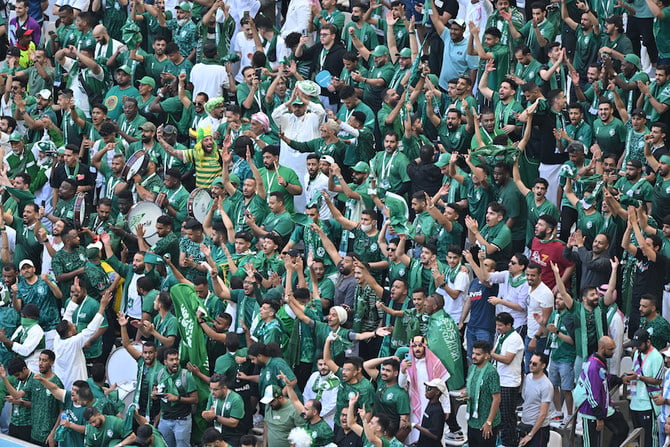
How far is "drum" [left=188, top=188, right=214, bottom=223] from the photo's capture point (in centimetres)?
1989

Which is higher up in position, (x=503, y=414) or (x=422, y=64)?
(x=422, y=64)

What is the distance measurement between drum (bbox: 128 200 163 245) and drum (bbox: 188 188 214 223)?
401 millimetres

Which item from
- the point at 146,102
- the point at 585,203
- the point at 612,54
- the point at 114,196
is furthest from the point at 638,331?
the point at 146,102

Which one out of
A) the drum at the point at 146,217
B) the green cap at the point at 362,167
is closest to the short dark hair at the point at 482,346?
the green cap at the point at 362,167

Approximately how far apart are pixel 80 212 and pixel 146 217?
1167mm

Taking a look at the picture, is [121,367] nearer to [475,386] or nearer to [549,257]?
[475,386]

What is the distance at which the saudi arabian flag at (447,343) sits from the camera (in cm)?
1664

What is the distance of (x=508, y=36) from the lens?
20.9 meters

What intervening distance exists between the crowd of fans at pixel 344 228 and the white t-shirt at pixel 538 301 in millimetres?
24

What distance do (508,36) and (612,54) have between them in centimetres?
156

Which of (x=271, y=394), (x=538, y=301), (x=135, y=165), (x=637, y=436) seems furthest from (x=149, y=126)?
(x=637, y=436)

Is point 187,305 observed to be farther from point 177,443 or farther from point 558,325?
point 558,325

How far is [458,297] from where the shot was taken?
17.7m

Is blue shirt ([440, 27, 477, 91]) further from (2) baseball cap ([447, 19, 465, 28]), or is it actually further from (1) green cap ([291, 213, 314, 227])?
(1) green cap ([291, 213, 314, 227])
